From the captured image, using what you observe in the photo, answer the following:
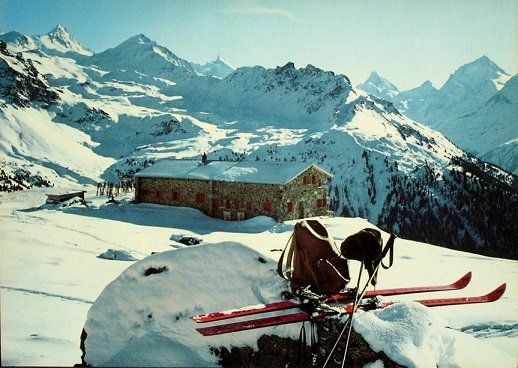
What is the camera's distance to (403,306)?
15.1ft

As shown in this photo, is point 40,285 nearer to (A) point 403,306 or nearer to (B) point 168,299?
(B) point 168,299

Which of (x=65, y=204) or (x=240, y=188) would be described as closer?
(x=240, y=188)

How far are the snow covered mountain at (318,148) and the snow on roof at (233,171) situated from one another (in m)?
62.9

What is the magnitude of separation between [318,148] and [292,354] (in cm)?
12916

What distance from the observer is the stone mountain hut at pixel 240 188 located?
3097 centimetres

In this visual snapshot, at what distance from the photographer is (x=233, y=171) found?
33500mm

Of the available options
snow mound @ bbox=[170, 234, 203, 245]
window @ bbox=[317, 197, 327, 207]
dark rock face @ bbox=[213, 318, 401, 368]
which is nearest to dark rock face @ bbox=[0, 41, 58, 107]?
window @ bbox=[317, 197, 327, 207]

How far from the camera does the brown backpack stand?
4.65m

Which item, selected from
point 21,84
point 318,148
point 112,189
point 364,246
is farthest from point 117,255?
point 21,84

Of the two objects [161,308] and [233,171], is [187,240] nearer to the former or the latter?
[233,171]

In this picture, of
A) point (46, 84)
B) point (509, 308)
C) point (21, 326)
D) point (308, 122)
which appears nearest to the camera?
point (21, 326)

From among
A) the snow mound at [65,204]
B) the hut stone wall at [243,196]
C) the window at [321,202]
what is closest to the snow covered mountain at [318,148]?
the window at [321,202]

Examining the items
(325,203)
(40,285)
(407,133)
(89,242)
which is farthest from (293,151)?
(40,285)

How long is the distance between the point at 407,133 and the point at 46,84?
162 m
